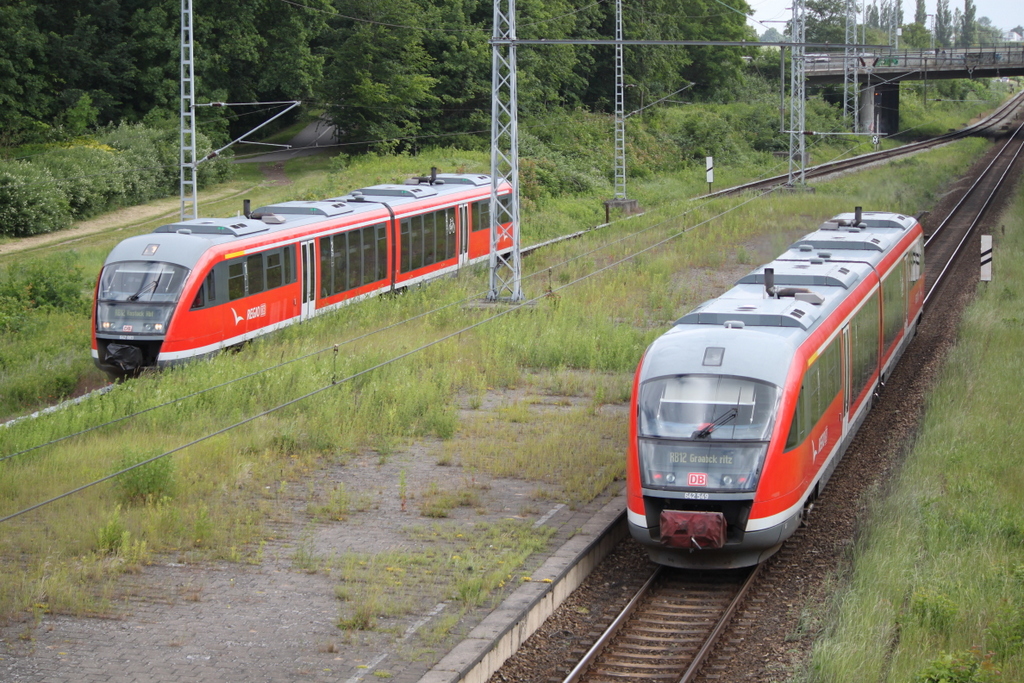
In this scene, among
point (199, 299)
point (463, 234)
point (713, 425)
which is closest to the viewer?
point (713, 425)

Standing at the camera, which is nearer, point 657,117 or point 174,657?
point 174,657

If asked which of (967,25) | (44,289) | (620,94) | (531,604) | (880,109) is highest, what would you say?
(967,25)

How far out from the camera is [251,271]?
807 inches

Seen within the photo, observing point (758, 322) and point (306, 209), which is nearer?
point (758, 322)

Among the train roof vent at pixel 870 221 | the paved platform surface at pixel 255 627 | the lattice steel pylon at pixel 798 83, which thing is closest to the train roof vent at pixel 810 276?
Answer: the paved platform surface at pixel 255 627

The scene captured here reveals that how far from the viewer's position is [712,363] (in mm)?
11484

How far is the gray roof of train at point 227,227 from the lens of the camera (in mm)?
19250

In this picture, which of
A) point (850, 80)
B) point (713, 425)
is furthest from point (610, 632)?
point (850, 80)

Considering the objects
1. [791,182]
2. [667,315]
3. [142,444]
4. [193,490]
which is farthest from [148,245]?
[791,182]

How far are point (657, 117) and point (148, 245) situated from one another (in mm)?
49415

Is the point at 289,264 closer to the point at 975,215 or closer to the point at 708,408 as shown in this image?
the point at 708,408

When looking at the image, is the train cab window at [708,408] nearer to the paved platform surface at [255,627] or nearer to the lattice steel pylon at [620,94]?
the paved platform surface at [255,627]

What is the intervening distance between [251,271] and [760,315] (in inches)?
430

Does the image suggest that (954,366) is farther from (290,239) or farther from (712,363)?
(290,239)
